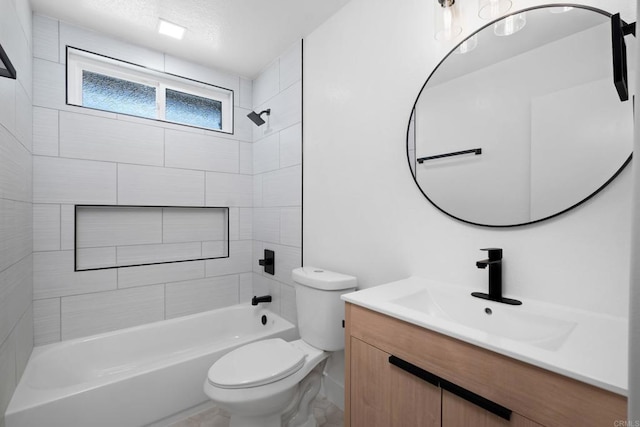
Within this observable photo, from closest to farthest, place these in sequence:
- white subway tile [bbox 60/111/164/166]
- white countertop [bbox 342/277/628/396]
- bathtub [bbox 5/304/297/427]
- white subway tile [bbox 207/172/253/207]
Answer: white countertop [bbox 342/277/628/396] → bathtub [bbox 5/304/297/427] → white subway tile [bbox 60/111/164/166] → white subway tile [bbox 207/172/253/207]

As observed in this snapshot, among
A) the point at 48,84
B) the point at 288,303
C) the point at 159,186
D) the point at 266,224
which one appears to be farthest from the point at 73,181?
the point at 288,303

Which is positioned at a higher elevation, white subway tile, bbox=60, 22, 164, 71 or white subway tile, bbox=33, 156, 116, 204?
white subway tile, bbox=60, 22, 164, 71

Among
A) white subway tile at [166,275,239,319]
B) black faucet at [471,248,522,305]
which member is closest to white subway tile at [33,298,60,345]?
white subway tile at [166,275,239,319]

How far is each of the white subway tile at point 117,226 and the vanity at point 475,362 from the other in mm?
1943

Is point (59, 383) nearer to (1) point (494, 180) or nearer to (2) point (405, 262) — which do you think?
(2) point (405, 262)

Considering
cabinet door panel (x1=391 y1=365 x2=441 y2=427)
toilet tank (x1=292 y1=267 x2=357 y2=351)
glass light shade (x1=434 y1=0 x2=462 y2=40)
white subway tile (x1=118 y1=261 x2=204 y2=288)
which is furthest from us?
white subway tile (x1=118 y1=261 x2=204 y2=288)

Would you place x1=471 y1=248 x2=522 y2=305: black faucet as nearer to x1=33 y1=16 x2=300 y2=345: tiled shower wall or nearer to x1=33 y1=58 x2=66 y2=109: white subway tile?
x1=33 y1=16 x2=300 y2=345: tiled shower wall

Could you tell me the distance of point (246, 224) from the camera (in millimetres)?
2842

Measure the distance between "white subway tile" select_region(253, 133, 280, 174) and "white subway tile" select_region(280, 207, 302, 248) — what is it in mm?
430

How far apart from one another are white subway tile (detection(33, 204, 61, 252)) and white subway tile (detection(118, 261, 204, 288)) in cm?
45

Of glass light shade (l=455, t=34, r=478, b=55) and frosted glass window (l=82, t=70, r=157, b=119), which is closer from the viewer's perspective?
glass light shade (l=455, t=34, r=478, b=55)

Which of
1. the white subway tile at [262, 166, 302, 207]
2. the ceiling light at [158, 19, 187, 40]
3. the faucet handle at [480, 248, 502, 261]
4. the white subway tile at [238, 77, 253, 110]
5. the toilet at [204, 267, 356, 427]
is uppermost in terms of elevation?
the ceiling light at [158, 19, 187, 40]

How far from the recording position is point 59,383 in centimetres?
184

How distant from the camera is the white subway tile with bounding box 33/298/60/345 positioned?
1.94 m
